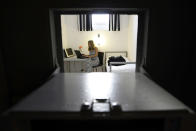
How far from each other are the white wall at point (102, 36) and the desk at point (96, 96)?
3.95 m

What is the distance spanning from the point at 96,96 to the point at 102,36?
426 cm

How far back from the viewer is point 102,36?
4832mm

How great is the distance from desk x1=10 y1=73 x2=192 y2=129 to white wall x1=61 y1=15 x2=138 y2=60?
12.9 ft

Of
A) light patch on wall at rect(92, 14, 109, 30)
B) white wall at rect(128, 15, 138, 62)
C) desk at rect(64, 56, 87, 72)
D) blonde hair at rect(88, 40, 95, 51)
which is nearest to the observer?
desk at rect(64, 56, 87, 72)

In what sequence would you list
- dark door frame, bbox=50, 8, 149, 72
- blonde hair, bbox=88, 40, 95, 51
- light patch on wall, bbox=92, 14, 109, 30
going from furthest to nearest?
light patch on wall, bbox=92, 14, 109, 30 < blonde hair, bbox=88, 40, 95, 51 < dark door frame, bbox=50, 8, 149, 72

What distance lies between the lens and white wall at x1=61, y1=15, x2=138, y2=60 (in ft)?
15.6

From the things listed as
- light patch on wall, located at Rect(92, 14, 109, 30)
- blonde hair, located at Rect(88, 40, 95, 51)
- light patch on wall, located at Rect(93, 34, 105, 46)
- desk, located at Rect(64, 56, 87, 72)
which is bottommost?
desk, located at Rect(64, 56, 87, 72)

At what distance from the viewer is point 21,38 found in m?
1.18

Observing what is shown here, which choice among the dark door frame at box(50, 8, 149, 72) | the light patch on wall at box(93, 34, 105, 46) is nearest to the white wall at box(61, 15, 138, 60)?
the light patch on wall at box(93, 34, 105, 46)

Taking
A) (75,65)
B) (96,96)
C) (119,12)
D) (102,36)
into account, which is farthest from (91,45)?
(96,96)

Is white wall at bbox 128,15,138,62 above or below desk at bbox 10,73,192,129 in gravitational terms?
above

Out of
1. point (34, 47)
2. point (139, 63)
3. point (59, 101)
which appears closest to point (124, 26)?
point (139, 63)

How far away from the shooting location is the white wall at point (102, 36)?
476cm

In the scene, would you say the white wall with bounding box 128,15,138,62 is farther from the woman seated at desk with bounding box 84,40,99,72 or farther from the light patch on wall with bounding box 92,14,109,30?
the woman seated at desk with bounding box 84,40,99,72
